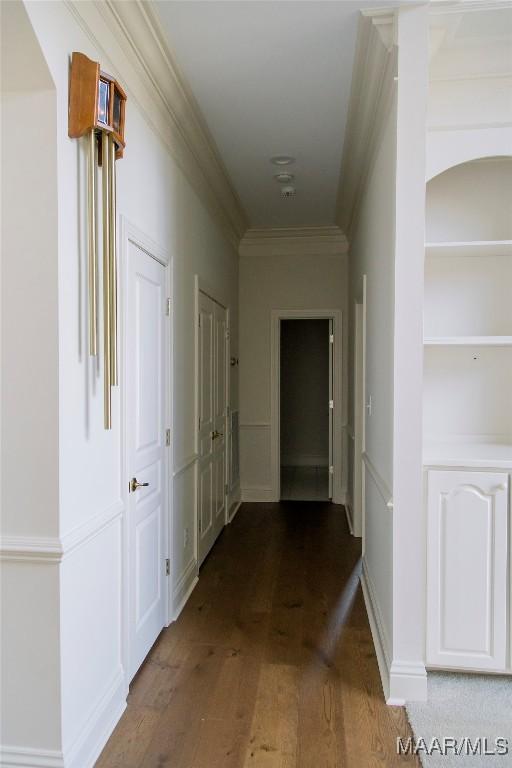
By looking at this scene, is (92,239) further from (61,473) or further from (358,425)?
(358,425)

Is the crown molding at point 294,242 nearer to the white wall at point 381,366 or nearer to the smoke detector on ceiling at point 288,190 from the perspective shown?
the smoke detector on ceiling at point 288,190

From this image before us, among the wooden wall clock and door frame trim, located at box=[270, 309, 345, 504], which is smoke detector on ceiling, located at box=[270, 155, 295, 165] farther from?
door frame trim, located at box=[270, 309, 345, 504]

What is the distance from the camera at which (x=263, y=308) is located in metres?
5.89

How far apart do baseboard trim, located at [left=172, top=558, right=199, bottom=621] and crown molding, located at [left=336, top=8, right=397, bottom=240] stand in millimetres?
2825

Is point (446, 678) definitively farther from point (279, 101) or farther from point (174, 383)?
point (279, 101)

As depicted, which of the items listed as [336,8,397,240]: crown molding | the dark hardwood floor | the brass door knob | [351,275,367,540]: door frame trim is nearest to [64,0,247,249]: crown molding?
[336,8,397,240]: crown molding

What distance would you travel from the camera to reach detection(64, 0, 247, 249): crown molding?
2.04 m

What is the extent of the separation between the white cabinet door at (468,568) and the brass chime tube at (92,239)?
5.10 ft

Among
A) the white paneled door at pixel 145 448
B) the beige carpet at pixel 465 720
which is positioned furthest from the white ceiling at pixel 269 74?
the beige carpet at pixel 465 720

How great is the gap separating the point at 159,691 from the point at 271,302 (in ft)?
13.8

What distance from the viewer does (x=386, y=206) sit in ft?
8.75

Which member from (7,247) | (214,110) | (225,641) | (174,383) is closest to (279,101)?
(214,110)

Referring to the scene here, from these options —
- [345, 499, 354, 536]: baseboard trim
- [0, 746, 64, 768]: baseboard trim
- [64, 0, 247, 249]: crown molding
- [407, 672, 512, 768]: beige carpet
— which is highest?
[64, 0, 247, 249]: crown molding

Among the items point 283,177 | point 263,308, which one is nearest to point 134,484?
point 283,177
